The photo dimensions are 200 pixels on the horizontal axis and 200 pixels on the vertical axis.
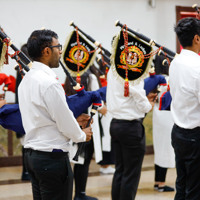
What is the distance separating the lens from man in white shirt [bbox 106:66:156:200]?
10.2 feet

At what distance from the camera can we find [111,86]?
3.21 m

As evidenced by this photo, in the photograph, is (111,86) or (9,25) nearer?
(111,86)

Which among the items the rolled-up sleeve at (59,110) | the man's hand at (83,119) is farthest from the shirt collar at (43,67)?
the man's hand at (83,119)

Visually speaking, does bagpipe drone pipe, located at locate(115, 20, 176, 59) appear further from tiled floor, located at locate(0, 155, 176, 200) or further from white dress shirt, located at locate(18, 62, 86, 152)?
tiled floor, located at locate(0, 155, 176, 200)

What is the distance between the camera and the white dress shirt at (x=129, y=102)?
10.1 feet

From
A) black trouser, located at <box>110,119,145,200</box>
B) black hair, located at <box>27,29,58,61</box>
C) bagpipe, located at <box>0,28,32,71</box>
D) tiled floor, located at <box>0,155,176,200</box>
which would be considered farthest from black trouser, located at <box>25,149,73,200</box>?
tiled floor, located at <box>0,155,176,200</box>

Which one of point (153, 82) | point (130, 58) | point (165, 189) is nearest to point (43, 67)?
point (130, 58)

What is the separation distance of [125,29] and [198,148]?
1.09 metres

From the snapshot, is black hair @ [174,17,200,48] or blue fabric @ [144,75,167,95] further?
blue fabric @ [144,75,167,95]

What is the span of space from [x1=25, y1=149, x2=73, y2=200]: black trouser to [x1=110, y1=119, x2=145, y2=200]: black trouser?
3.31 feet

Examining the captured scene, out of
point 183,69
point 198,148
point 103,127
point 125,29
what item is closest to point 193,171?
point 198,148

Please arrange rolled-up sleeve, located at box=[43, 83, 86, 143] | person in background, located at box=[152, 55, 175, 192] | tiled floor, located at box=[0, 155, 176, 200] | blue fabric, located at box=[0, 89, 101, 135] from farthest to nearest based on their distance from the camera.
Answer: person in background, located at box=[152, 55, 175, 192] < tiled floor, located at box=[0, 155, 176, 200] < blue fabric, located at box=[0, 89, 101, 135] < rolled-up sleeve, located at box=[43, 83, 86, 143]

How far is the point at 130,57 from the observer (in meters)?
3.10

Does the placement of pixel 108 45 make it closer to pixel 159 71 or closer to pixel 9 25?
pixel 9 25
